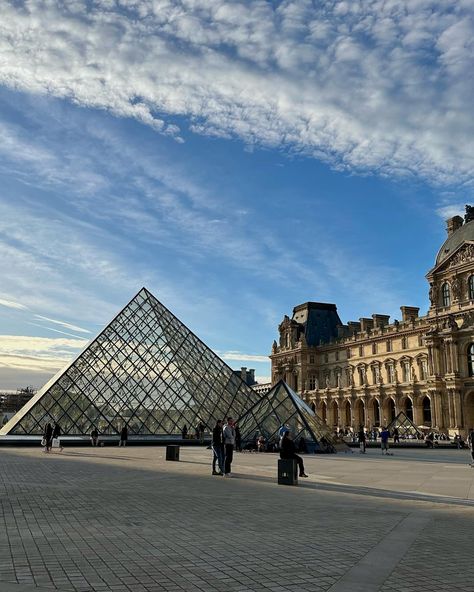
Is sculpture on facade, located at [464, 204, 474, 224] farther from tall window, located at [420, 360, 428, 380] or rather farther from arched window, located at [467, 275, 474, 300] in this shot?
tall window, located at [420, 360, 428, 380]

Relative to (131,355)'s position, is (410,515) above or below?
below

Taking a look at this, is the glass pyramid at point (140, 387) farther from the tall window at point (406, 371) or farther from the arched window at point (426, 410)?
the tall window at point (406, 371)

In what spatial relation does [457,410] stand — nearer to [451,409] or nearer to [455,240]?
[451,409]

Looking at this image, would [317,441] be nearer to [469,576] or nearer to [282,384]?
[282,384]

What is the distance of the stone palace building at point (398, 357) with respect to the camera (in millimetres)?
50344

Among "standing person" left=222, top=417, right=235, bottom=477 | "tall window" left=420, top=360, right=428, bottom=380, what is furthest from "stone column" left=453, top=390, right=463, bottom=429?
"standing person" left=222, top=417, right=235, bottom=477

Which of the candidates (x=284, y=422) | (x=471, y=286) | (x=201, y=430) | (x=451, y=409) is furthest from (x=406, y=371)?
(x=284, y=422)

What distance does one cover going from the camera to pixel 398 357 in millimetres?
62000

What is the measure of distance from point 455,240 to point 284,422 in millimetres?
35210

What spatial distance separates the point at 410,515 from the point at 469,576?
3359 millimetres

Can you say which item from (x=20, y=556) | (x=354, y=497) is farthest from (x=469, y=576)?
(x=354, y=497)

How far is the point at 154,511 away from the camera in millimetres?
8281

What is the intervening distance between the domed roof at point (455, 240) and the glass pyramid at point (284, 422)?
31139 mm

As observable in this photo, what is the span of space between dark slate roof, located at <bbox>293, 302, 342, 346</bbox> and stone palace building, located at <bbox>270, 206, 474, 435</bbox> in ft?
0.45
